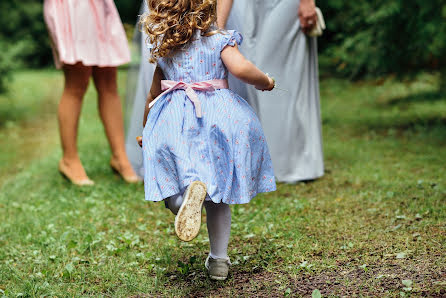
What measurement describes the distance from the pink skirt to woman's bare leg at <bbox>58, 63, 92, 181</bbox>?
11 cm

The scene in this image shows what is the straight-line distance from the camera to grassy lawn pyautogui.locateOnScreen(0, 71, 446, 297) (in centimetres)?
257

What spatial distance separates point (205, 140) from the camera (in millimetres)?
2527

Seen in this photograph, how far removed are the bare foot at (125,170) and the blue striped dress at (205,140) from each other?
1.98 meters

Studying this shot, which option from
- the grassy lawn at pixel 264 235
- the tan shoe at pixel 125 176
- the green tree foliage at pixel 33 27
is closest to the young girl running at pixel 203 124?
the grassy lawn at pixel 264 235

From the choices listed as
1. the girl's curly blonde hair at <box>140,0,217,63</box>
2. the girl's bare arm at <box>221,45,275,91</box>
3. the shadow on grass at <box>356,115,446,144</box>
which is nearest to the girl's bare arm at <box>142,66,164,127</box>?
the girl's curly blonde hair at <box>140,0,217,63</box>

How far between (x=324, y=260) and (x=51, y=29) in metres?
2.74

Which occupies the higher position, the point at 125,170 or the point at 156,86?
the point at 156,86

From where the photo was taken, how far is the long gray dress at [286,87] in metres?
4.30

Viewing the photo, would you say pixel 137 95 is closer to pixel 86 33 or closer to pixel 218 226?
pixel 86 33

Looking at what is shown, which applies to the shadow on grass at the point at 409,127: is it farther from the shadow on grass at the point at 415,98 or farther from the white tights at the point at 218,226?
the white tights at the point at 218,226

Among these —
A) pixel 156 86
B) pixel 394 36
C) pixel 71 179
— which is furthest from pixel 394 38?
pixel 156 86

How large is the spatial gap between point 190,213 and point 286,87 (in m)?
2.27

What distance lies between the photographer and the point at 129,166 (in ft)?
15.2

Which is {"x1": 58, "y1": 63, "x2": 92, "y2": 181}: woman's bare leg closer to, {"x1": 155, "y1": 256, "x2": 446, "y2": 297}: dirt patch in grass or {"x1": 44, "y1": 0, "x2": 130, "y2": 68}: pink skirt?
{"x1": 44, "y1": 0, "x2": 130, "y2": 68}: pink skirt
